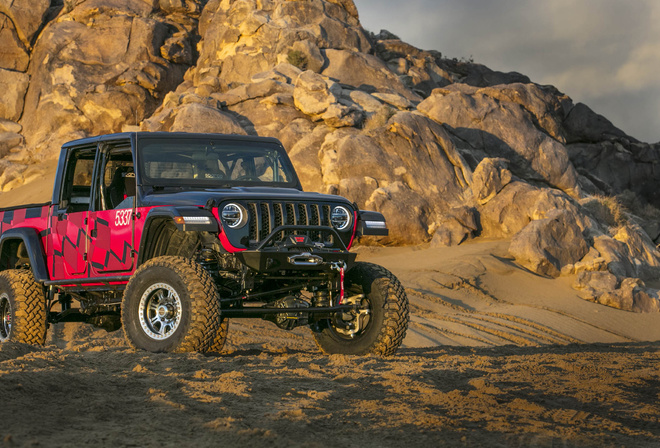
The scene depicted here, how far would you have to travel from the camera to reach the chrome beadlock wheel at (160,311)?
24.4ft

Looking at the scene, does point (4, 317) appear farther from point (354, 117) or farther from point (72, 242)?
point (354, 117)

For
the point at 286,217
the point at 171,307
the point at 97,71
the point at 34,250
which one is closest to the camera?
the point at 171,307

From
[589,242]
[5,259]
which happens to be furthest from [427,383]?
[589,242]

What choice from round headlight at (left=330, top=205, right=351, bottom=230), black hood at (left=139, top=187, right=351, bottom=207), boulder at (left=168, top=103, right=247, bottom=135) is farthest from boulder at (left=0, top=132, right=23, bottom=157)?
round headlight at (left=330, top=205, right=351, bottom=230)

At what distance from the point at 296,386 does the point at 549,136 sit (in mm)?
30217

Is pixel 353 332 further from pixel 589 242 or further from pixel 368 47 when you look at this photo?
pixel 368 47

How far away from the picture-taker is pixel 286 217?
7.80 meters

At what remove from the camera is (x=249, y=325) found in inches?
505

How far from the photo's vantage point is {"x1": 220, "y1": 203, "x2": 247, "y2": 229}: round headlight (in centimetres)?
752

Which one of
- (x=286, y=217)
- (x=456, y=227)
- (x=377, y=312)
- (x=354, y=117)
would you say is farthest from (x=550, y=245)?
(x=286, y=217)

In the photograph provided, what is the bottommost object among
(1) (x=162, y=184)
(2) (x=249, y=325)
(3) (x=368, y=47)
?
(2) (x=249, y=325)

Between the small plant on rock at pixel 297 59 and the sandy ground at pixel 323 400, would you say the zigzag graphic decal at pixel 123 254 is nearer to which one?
the sandy ground at pixel 323 400

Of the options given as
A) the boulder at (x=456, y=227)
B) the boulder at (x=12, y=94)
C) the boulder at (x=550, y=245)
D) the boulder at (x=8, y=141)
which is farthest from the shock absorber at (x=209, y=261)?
the boulder at (x=12, y=94)

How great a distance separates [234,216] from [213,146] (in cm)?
189
